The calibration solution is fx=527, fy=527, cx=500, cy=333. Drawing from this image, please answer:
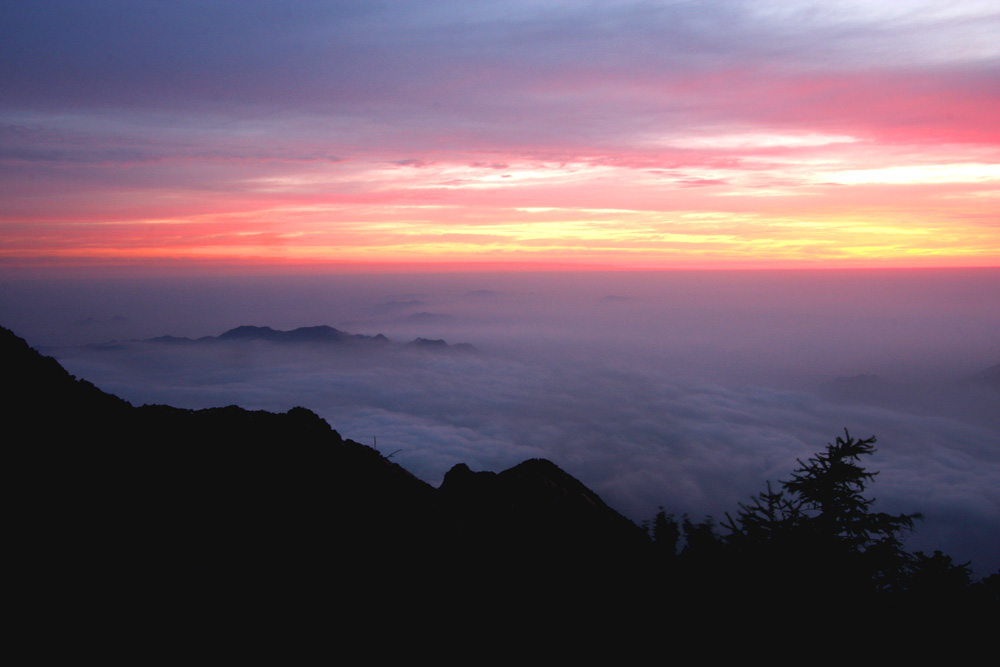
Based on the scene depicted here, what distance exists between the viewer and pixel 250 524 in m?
8.07

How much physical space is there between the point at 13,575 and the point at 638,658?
8246mm

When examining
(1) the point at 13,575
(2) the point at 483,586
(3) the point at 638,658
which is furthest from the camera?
(2) the point at 483,586

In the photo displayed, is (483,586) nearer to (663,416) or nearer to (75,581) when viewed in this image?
(75,581)

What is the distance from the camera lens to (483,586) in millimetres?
9133

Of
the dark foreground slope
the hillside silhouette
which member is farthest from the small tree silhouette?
the dark foreground slope

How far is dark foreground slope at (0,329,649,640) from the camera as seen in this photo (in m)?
6.67

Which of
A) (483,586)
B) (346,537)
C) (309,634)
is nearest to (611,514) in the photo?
(483,586)

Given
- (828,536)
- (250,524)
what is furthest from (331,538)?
(828,536)

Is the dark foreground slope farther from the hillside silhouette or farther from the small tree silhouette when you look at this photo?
the small tree silhouette

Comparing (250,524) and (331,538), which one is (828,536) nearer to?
(331,538)

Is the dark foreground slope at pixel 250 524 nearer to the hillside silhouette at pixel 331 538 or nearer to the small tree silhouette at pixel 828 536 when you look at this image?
the hillside silhouette at pixel 331 538

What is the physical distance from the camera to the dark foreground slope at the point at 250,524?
6.67m

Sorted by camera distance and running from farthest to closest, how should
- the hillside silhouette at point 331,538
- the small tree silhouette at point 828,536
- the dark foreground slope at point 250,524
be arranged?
the small tree silhouette at point 828,536 < the hillside silhouette at point 331,538 < the dark foreground slope at point 250,524

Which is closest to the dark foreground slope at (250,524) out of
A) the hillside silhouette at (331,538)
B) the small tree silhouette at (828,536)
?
the hillside silhouette at (331,538)
